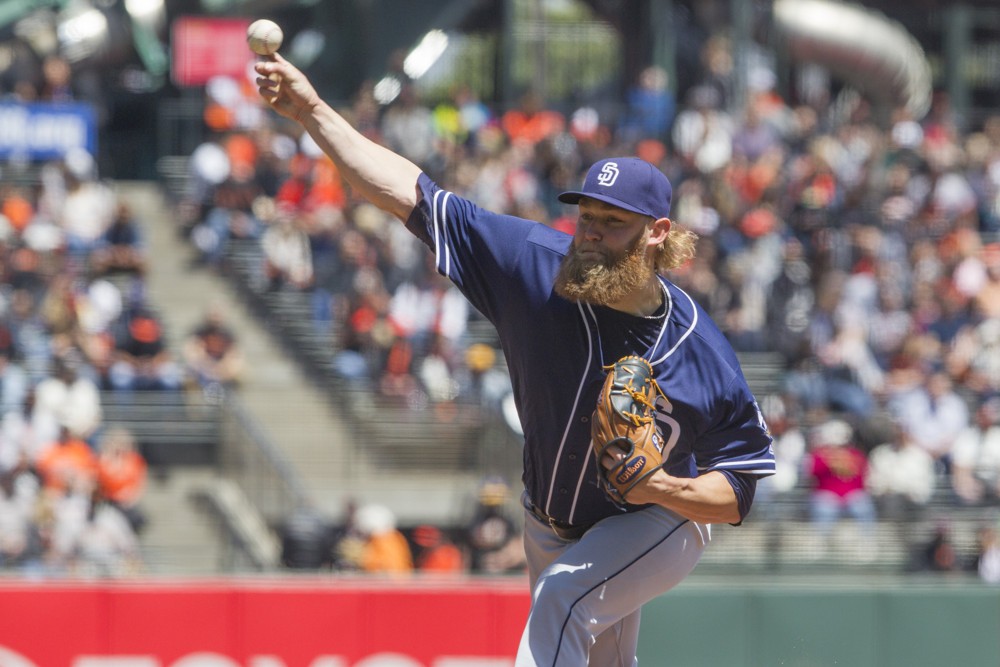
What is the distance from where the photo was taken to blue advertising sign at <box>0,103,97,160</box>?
1559 cm

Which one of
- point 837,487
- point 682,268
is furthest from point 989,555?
point 682,268

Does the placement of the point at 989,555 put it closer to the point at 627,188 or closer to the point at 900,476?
the point at 900,476

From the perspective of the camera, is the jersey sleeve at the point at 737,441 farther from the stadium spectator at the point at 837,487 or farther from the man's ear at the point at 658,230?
the stadium spectator at the point at 837,487

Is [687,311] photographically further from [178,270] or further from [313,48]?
[313,48]

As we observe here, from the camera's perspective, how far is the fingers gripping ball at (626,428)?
460 centimetres

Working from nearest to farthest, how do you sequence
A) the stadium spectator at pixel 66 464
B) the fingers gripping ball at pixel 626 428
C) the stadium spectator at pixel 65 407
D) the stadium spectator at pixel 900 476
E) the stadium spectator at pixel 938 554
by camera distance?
the fingers gripping ball at pixel 626 428 → the stadium spectator at pixel 66 464 → the stadium spectator at pixel 65 407 → the stadium spectator at pixel 938 554 → the stadium spectator at pixel 900 476

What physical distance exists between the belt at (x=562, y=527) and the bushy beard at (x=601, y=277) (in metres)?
0.79

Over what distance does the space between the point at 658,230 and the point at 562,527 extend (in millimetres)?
1047

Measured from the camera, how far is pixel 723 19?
69.8ft

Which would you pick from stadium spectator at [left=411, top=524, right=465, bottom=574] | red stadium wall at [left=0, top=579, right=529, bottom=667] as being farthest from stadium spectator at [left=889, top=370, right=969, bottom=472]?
red stadium wall at [left=0, top=579, right=529, bottom=667]

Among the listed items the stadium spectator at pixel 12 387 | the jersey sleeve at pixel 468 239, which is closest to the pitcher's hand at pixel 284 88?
the jersey sleeve at pixel 468 239

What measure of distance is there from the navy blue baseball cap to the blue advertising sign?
38.6 ft

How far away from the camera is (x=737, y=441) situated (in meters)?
5.02

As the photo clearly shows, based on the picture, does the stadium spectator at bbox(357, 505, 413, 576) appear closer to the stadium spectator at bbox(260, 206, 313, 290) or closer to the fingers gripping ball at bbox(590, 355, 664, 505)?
the stadium spectator at bbox(260, 206, 313, 290)
